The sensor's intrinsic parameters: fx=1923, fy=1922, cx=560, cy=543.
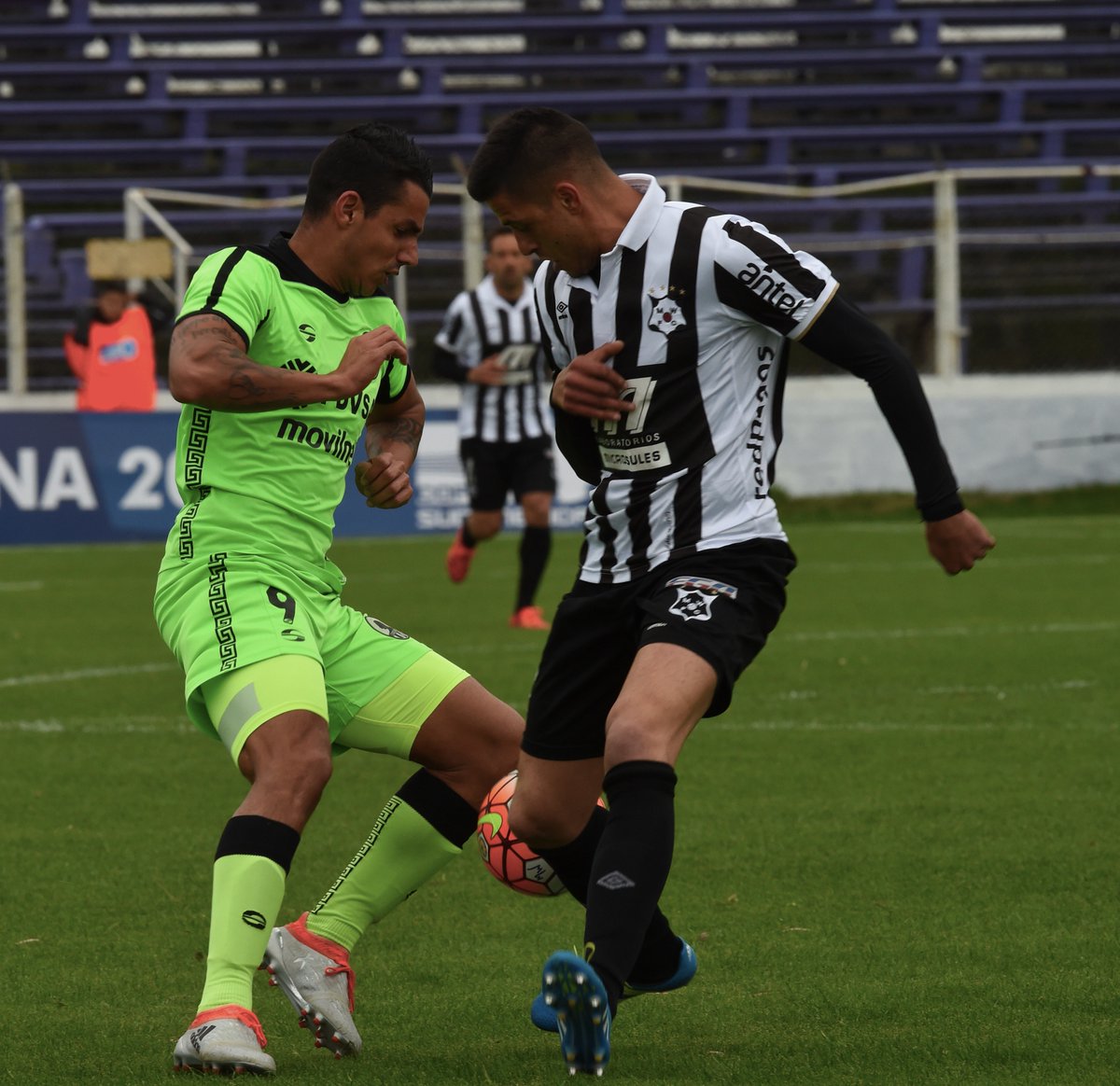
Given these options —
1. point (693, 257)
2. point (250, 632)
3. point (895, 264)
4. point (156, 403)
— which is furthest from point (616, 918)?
point (895, 264)

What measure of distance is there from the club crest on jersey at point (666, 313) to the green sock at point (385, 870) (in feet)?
3.84

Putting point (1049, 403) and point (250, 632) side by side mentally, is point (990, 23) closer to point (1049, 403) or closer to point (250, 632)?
point (1049, 403)

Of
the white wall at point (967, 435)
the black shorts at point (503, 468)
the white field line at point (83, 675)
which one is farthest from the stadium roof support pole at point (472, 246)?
the white field line at point (83, 675)

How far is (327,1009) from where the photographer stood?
3.70 meters

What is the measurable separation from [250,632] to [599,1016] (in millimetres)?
1133

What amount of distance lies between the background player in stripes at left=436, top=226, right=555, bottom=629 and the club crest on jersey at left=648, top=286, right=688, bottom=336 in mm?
7782

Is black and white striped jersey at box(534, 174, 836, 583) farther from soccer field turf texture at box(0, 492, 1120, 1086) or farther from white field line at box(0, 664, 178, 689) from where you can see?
white field line at box(0, 664, 178, 689)

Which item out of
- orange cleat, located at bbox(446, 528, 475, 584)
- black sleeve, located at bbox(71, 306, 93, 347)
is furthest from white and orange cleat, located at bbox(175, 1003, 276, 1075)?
black sleeve, located at bbox(71, 306, 93, 347)

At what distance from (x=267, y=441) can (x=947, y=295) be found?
15.6 m

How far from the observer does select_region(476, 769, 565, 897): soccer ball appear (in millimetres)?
4125

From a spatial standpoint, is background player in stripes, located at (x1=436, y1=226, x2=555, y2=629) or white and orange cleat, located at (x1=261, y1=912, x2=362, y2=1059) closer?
white and orange cleat, located at (x1=261, y1=912, x2=362, y2=1059)

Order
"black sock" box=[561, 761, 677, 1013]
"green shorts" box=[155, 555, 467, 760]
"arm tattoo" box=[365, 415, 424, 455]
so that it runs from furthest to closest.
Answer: "arm tattoo" box=[365, 415, 424, 455] < "green shorts" box=[155, 555, 467, 760] < "black sock" box=[561, 761, 677, 1013]

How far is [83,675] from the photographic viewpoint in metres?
9.41

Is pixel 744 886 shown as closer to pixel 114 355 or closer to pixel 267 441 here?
pixel 267 441
